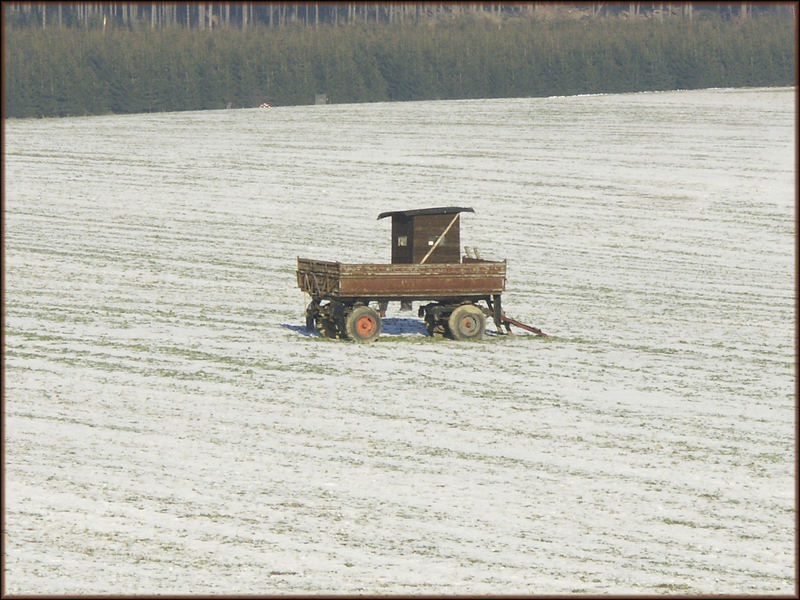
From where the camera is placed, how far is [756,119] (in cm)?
5425

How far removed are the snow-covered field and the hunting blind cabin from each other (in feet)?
1.75

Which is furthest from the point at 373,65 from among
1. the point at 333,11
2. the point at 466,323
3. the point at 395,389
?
the point at 333,11

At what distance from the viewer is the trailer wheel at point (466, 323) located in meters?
22.9

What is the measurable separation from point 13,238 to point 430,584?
25.7 meters

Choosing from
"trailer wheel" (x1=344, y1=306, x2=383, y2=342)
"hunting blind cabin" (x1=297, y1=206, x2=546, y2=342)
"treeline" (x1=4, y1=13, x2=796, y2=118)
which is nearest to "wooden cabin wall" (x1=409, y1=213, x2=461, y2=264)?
"hunting blind cabin" (x1=297, y1=206, x2=546, y2=342)

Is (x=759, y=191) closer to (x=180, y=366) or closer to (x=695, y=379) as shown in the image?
(x=695, y=379)

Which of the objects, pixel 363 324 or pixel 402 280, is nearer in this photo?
pixel 402 280

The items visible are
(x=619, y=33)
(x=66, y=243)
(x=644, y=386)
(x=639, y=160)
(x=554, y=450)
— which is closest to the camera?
(x=554, y=450)

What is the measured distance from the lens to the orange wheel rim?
22.5m

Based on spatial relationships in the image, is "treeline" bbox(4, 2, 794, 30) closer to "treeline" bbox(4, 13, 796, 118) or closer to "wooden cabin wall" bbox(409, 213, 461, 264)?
"treeline" bbox(4, 13, 796, 118)

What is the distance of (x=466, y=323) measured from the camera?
75.5ft

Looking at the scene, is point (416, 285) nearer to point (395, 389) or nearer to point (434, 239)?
point (434, 239)

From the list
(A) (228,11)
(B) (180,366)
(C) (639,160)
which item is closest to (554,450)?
(B) (180,366)

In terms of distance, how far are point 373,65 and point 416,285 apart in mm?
61495
